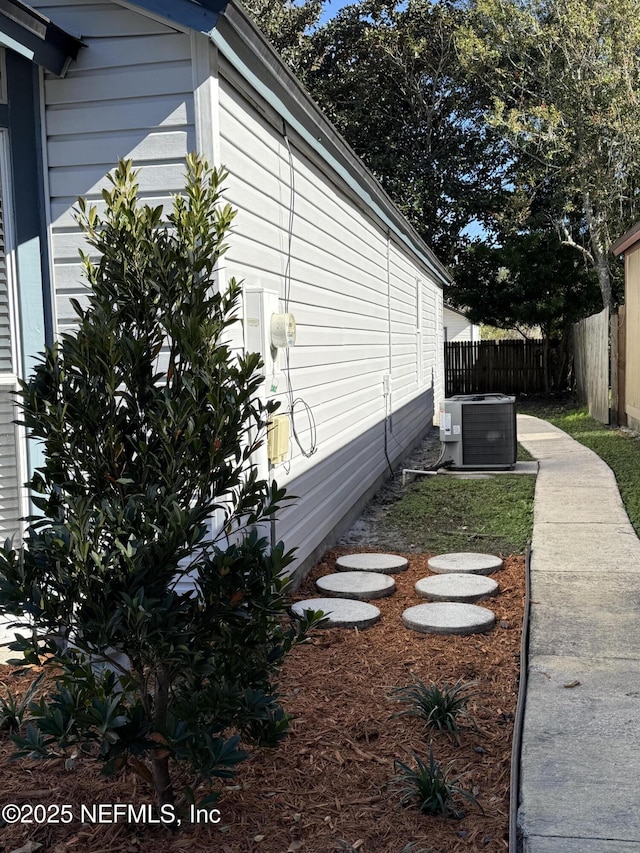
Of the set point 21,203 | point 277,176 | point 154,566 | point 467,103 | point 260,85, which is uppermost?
point 467,103

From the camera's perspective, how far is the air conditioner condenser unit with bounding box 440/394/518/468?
912 cm

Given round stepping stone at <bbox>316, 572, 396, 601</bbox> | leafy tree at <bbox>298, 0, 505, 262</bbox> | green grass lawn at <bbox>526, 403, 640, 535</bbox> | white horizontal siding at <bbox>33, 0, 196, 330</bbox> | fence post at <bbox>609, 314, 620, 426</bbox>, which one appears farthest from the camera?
leafy tree at <bbox>298, 0, 505, 262</bbox>

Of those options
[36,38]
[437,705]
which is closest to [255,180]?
[36,38]

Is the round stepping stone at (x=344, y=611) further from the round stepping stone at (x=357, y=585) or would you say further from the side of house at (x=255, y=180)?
the side of house at (x=255, y=180)

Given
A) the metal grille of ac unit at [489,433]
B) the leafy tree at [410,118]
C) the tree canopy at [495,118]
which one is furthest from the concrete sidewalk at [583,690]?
the leafy tree at [410,118]

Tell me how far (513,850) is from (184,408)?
5.14 feet

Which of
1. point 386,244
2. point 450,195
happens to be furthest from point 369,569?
point 450,195

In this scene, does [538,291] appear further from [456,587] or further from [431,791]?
[431,791]

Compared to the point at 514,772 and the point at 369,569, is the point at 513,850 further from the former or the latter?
the point at 369,569

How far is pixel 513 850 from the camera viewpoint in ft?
7.58

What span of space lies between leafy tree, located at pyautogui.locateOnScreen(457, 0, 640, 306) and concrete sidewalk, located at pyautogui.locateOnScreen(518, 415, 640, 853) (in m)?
14.8

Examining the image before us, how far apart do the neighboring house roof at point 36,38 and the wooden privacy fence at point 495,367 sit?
63.5 ft

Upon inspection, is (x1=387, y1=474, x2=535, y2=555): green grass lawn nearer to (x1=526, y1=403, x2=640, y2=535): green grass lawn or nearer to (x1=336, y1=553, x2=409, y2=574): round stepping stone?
(x1=336, y1=553, x2=409, y2=574): round stepping stone

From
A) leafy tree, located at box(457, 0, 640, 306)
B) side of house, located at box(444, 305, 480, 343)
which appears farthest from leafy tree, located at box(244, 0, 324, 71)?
side of house, located at box(444, 305, 480, 343)
